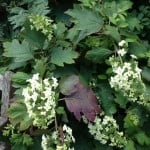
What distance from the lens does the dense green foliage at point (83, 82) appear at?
Result: 156 centimetres

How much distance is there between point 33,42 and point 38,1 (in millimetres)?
366

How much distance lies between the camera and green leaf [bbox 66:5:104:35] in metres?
1.69

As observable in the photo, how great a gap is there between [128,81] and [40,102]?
0.33 metres

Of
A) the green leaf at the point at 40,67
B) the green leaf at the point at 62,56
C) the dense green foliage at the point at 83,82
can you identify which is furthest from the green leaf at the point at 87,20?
the green leaf at the point at 40,67

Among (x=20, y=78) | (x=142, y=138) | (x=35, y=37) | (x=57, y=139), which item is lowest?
(x=142, y=138)

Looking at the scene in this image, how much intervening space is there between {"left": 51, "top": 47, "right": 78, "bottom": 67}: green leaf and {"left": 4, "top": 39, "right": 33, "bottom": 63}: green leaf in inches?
3.8

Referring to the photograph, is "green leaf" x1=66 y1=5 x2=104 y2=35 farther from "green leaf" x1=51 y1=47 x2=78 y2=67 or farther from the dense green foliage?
"green leaf" x1=51 y1=47 x2=78 y2=67

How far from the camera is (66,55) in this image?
5.46 ft

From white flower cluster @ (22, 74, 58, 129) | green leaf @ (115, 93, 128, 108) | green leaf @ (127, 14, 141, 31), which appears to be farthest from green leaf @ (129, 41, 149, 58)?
white flower cluster @ (22, 74, 58, 129)

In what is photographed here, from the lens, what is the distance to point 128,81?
5.07ft

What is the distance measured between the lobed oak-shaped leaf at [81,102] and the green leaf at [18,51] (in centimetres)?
22

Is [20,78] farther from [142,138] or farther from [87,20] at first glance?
[142,138]

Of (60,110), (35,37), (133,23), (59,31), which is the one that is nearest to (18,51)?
(35,37)

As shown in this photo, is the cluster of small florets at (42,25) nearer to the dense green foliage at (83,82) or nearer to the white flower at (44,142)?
the dense green foliage at (83,82)
